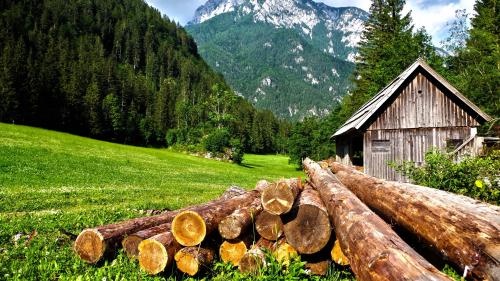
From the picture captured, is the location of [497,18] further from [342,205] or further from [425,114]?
[342,205]

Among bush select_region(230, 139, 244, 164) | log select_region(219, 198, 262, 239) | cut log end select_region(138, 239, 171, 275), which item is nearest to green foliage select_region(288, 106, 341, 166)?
bush select_region(230, 139, 244, 164)

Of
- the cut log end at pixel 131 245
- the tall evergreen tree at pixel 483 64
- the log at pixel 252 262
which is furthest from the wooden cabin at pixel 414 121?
the cut log end at pixel 131 245

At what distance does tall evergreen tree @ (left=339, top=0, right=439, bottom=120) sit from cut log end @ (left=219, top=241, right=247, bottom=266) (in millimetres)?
37418

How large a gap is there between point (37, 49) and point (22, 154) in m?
122

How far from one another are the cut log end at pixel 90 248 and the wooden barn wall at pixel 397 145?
19371 millimetres

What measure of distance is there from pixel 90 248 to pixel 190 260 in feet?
5.98

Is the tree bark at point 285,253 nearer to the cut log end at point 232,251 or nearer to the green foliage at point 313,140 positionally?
the cut log end at point 232,251

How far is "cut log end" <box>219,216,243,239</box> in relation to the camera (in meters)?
6.34

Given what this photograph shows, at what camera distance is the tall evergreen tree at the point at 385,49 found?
39.4m

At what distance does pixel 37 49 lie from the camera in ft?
440

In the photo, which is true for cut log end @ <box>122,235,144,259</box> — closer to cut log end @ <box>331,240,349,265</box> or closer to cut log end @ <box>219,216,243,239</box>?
cut log end @ <box>219,216,243,239</box>

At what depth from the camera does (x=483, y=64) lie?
36875 millimetres

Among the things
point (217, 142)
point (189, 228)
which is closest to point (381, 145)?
point (189, 228)

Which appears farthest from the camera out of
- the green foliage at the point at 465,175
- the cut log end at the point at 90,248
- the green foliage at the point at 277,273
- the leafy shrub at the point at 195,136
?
the leafy shrub at the point at 195,136
